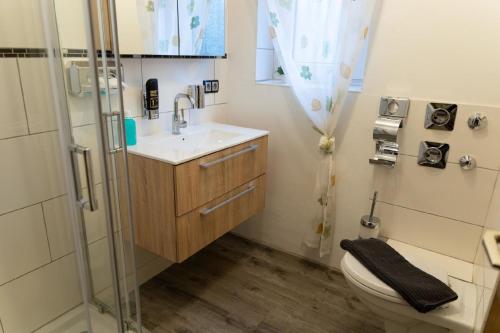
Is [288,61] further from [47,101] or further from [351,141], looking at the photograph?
[47,101]

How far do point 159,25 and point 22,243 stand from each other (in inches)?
47.4

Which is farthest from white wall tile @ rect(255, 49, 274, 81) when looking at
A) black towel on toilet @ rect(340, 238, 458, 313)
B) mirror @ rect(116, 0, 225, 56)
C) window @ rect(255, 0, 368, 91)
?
black towel on toilet @ rect(340, 238, 458, 313)

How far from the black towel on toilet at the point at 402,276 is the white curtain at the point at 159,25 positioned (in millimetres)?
1377

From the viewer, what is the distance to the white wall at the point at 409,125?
1.63 meters

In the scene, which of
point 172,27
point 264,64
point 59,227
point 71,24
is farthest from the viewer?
point 264,64

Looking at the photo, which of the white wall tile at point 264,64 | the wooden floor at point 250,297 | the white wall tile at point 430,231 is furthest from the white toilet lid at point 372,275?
the white wall tile at point 264,64

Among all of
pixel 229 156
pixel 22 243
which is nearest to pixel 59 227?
pixel 22 243

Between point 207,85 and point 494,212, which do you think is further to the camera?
point 207,85

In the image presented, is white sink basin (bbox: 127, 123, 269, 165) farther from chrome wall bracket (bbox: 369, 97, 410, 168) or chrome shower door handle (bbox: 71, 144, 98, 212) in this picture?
chrome wall bracket (bbox: 369, 97, 410, 168)

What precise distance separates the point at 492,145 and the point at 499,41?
46cm

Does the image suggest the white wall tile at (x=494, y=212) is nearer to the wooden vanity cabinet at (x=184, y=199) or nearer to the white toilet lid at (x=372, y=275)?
the white toilet lid at (x=372, y=275)

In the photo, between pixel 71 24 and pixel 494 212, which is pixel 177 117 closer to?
pixel 71 24

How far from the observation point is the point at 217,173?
1.77 m

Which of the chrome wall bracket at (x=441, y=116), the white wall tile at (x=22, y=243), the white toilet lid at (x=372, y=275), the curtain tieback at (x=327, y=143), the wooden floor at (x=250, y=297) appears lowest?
the wooden floor at (x=250, y=297)
